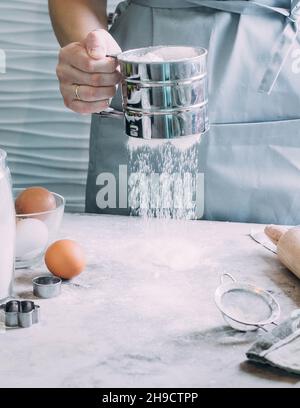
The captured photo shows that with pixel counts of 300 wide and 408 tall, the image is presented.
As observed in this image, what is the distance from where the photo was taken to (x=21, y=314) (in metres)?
Result: 1.18

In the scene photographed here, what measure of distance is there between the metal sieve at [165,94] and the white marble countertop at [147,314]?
247mm

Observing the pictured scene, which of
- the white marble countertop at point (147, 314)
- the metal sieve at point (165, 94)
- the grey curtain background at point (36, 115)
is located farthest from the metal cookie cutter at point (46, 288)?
the grey curtain background at point (36, 115)

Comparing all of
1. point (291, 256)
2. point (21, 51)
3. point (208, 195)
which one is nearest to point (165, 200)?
point (208, 195)

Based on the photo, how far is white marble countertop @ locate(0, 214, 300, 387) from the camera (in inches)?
41.7

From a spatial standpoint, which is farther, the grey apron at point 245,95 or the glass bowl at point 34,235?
the grey apron at point 245,95

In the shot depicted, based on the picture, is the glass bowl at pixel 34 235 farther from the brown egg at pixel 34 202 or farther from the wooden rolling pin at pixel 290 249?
the wooden rolling pin at pixel 290 249

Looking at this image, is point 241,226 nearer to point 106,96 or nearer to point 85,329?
point 106,96

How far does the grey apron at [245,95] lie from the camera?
1.64 metres

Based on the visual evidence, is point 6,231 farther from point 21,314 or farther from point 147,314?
point 147,314

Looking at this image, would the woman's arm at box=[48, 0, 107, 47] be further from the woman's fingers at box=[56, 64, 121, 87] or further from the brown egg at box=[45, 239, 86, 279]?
the brown egg at box=[45, 239, 86, 279]

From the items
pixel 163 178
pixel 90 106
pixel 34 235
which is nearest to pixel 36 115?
pixel 163 178

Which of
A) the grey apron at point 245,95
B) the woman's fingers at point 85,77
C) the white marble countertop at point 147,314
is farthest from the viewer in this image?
the grey apron at point 245,95

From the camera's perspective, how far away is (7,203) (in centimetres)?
123

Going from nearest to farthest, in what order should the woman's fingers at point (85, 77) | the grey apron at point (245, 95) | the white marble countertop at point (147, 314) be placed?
the white marble countertop at point (147, 314), the woman's fingers at point (85, 77), the grey apron at point (245, 95)
